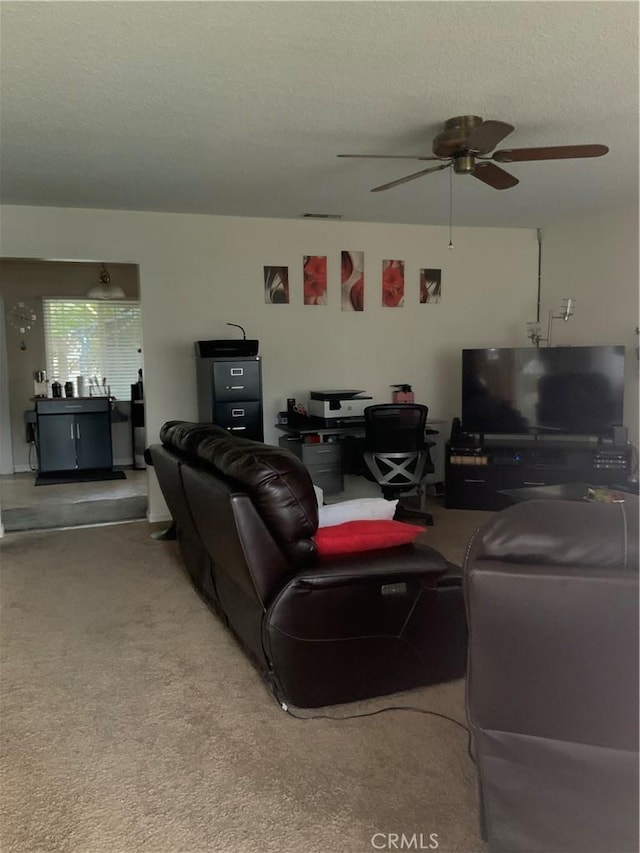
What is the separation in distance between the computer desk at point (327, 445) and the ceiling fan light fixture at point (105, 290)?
3.05 m

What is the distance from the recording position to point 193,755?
2127 millimetres

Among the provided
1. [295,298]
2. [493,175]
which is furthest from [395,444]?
[493,175]

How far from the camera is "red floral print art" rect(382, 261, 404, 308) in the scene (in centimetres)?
564

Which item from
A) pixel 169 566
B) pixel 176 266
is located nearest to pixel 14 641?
Answer: pixel 169 566

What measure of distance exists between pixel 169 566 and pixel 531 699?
3096 mm

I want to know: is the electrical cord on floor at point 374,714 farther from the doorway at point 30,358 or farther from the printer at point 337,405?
the doorway at point 30,358

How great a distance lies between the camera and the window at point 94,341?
7.36 metres

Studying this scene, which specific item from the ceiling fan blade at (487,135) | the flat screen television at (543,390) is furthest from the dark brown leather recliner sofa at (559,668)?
the flat screen television at (543,390)

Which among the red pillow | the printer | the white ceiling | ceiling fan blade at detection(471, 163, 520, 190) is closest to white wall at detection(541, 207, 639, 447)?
the white ceiling

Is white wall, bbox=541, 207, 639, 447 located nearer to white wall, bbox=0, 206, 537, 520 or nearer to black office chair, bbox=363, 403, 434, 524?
white wall, bbox=0, 206, 537, 520

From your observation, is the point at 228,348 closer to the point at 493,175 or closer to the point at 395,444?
the point at 395,444

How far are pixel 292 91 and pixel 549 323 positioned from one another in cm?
399

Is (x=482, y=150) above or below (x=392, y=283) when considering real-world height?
above

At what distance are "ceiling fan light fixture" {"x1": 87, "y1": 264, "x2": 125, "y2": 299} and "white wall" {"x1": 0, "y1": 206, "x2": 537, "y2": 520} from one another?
2.22m
